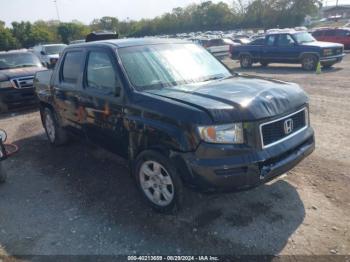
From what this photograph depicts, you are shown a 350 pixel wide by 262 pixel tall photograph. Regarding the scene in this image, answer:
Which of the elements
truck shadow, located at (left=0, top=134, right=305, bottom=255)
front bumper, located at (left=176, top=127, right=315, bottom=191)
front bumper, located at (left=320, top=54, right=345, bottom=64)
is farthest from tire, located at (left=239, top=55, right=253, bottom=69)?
front bumper, located at (left=176, top=127, right=315, bottom=191)

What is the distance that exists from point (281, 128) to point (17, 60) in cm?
988

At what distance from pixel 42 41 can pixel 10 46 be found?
415 cm

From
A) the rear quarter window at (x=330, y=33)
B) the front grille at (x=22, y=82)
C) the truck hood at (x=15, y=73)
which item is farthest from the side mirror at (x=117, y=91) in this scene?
the rear quarter window at (x=330, y=33)

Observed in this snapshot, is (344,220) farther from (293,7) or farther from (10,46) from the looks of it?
(293,7)

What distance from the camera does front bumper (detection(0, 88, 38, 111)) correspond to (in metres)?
9.36

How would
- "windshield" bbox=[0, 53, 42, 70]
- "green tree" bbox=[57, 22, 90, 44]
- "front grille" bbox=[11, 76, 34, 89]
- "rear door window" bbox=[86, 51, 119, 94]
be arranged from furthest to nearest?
"green tree" bbox=[57, 22, 90, 44]
"windshield" bbox=[0, 53, 42, 70]
"front grille" bbox=[11, 76, 34, 89]
"rear door window" bbox=[86, 51, 119, 94]

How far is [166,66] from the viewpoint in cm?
421

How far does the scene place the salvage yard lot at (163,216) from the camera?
332 centimetres

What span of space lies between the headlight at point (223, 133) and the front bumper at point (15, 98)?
7.94m

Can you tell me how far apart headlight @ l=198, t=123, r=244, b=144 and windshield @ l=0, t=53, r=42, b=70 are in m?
9.28

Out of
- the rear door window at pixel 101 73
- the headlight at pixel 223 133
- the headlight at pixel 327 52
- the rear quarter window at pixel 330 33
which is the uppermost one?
the rear door window at pixel 101 73

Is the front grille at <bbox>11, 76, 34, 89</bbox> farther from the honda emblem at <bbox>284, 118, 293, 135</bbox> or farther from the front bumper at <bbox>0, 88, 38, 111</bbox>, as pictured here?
the honda emblem at <bbox>284, 118, 293, 135</bbox>

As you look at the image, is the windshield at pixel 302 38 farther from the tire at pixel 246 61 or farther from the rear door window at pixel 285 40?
the tire at pixel 246 61

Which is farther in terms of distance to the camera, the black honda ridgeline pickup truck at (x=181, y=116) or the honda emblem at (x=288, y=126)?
the honda emblem at (x=288, y=126)
